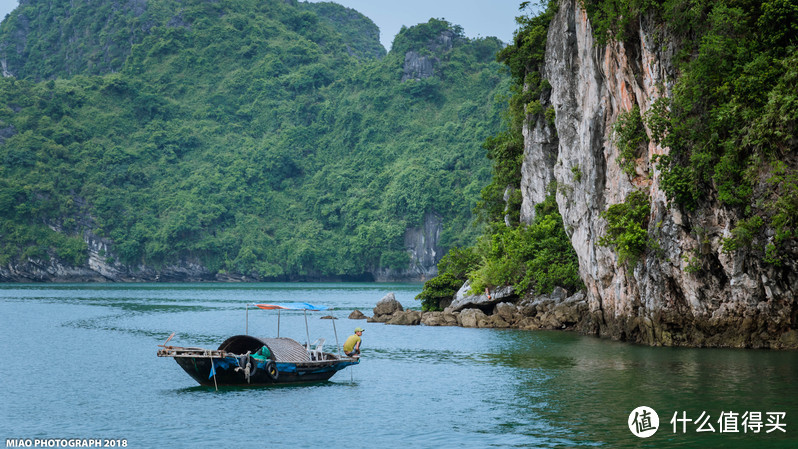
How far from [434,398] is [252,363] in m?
5.46

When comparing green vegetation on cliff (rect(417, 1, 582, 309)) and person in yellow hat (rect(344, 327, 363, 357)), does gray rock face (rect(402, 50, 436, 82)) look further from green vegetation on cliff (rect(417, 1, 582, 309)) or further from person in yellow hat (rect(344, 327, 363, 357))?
person in yellow hat (rect(344, 327, 363, 357))

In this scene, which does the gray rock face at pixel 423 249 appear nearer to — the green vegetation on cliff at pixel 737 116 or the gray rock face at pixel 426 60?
the gray rock face at pixel 426 60

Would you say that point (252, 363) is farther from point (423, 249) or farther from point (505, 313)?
point (423, 249)

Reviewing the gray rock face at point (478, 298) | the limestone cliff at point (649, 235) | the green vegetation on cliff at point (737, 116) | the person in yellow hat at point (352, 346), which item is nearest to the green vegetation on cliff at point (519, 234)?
the gray rock face at point (478, 298)

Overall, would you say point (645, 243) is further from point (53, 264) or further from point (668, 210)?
point (53, 264)

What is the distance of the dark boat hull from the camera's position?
22.0 m

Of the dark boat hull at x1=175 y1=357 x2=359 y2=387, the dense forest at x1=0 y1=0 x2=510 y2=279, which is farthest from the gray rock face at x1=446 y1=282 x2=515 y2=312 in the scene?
the dense forest at x1=0 y1=0 x2=510 y2=279

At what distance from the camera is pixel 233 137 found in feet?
479

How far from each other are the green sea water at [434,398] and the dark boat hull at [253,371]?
496 millimetres

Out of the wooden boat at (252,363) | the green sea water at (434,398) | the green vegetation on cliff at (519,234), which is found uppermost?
the green vegetation on cliff at (519,234)

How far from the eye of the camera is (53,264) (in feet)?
357

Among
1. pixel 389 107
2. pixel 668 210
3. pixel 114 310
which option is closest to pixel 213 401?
pixel 668 210

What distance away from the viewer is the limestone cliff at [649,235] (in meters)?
26.0

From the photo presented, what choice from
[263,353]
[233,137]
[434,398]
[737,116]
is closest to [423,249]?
[233,137]
